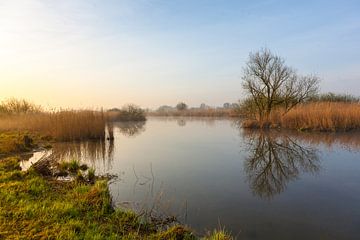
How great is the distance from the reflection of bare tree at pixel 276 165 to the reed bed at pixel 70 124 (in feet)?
24.9

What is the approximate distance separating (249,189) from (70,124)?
10.3m

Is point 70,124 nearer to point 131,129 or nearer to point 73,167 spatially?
point 73,167

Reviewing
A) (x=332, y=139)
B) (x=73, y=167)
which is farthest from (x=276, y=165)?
(x=332, y=139)

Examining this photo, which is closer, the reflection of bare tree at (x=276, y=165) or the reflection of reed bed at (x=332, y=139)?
the reflection of bare tree at (x=276, y=165)

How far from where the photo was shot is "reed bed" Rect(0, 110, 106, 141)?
13.4m

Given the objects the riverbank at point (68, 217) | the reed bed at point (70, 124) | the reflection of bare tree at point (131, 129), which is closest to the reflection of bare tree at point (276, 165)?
the riverbank at point (68, 217)

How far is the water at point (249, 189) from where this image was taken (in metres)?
3.87

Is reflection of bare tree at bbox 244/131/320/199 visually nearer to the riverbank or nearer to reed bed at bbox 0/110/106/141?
the riverbank

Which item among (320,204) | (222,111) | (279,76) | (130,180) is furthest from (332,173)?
(222,111)

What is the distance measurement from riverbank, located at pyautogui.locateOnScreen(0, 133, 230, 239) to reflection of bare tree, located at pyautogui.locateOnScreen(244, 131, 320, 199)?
2495mm

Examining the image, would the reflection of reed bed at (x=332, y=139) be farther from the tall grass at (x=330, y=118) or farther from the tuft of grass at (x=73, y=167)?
the tuft of grass at (x=73, y=167)

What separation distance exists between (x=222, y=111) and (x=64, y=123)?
34.0m

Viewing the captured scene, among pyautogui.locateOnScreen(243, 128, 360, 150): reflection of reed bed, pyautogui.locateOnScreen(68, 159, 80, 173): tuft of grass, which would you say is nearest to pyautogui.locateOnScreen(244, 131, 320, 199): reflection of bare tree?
pyautogui.locateOnScreen(243, 128, 360, 150): reflection of reed bed

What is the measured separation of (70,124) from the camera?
13.6 meters
